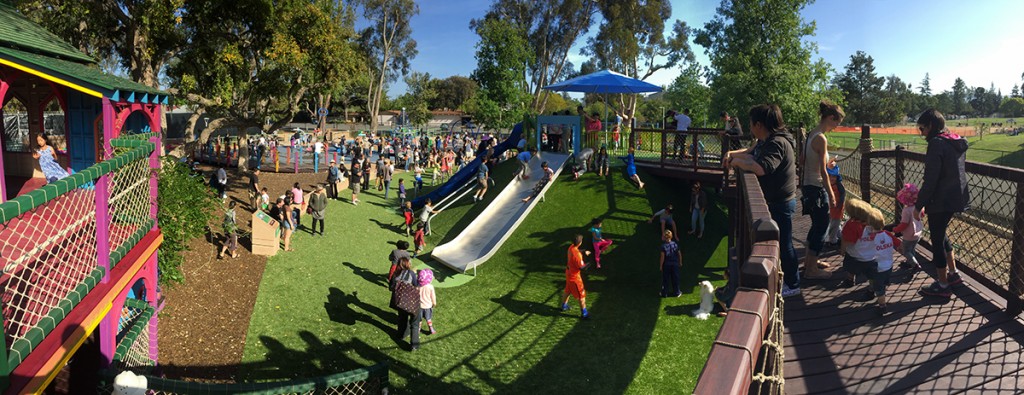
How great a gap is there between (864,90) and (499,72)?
57.3 m

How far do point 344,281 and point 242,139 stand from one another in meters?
15.1

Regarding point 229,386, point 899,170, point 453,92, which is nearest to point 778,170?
point 899,170

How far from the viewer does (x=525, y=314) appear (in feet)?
→ 38.7

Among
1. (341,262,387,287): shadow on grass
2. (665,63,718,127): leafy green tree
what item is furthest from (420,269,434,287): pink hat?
(665,63,718,127): leafy green tree

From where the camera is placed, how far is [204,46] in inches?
650

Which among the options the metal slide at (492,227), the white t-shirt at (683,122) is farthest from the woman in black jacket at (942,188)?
the white t-shirt at (683,122)

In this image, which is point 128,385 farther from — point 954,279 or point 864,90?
point 864,90

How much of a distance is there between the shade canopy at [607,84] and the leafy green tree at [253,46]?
789 centimetres

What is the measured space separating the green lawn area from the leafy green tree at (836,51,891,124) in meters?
66.8

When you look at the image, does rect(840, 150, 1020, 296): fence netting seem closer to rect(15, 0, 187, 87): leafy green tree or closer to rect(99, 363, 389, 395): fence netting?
rect(99, 363, 389, 395): fence netting

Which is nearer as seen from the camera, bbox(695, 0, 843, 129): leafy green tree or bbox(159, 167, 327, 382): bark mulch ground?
bbox(159, 167, 327, 382): bark mulch ground

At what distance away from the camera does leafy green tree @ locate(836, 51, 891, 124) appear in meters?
70.4

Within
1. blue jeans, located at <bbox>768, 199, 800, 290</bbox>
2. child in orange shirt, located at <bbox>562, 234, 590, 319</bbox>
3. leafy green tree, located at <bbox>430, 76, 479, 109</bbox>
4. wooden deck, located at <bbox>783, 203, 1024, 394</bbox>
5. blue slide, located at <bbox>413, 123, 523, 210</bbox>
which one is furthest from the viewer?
leafy green tree, located at <bbox>430, 76, 479, 109</bbox>

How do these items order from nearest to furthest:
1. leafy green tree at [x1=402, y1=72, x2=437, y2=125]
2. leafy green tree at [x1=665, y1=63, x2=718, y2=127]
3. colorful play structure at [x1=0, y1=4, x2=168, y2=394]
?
colorful play structure at [x1=0, y1=4, x2=168, y2=394]
leafy green tree at [x1=665, y1=63, x2=718, y2=127]
leafy green tree at [x1=402, y1=72, x2=437, y2=125]
